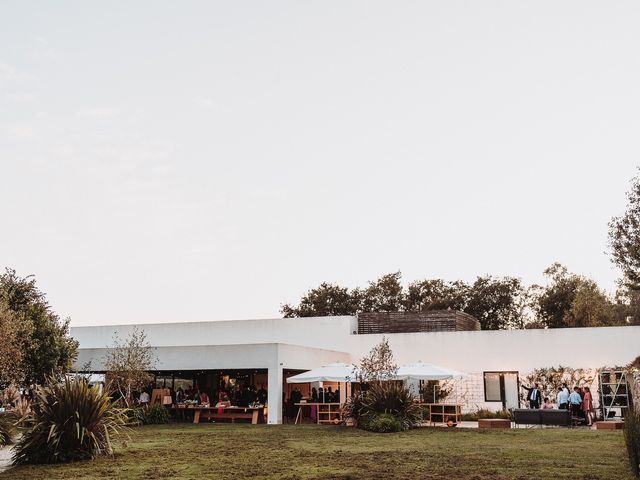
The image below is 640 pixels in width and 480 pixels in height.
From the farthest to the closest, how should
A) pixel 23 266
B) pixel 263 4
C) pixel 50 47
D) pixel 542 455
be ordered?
pixel 23 266 → pixel 263 4 → pixel 50 47 → pixel 542 455

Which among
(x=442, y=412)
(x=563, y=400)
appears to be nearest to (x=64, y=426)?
(x=442, y=412)

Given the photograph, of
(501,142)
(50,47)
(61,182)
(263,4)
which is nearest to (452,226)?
(501,142)

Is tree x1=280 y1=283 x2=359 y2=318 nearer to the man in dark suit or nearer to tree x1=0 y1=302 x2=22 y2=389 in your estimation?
the man in dark suit

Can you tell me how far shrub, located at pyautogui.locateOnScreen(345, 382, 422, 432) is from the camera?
68.6 feet

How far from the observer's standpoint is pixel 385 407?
21391mm

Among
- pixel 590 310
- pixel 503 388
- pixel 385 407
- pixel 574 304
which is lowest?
pixel 385 407

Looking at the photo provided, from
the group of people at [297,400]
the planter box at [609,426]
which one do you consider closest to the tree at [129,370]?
the group of people at [297,400]

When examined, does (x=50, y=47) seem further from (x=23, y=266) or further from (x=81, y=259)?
(x=81, y=259)

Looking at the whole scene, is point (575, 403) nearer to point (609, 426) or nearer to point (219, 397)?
point (609, 426)

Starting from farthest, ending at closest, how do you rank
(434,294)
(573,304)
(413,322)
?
(434,294) → (573,304) → (413,322)

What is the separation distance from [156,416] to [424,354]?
12.8 m

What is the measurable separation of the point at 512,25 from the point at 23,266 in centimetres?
1825

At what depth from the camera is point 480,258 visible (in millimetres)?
43500

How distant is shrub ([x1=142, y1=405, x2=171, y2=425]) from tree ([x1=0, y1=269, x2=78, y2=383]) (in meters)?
3.48
